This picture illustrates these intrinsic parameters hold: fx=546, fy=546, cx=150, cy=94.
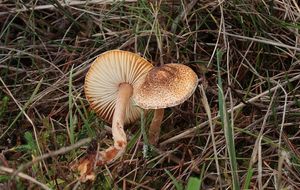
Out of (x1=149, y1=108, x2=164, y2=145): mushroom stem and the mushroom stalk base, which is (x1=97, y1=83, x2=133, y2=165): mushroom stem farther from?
(x1=149, y1=108, x2=164, y2=145): mushroom stem

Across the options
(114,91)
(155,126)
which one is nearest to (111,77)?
(114,91)

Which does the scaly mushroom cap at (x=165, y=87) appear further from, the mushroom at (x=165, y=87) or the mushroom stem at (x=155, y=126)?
the mushroom stem at (x=155, y=126)

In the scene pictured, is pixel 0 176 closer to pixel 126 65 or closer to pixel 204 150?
pixel 126 65

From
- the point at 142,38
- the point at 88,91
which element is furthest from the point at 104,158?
the point at 142,38

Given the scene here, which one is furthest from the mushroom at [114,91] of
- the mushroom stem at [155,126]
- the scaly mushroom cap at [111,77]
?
the mushroom stem at [155,126]

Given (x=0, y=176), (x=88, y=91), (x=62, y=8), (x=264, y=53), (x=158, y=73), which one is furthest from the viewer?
(x=62, y=8)

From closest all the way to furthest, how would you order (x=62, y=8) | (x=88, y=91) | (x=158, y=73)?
(x=158, y=73) → (x=88, y=91) → (x=62, y=8)

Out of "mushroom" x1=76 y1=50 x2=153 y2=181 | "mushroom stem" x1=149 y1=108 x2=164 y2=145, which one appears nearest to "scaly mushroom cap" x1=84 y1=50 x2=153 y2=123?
"mushroom" x1=76 y1=50 x2=153 y2=181
